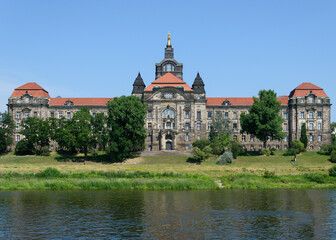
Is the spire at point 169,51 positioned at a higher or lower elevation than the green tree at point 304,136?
higher

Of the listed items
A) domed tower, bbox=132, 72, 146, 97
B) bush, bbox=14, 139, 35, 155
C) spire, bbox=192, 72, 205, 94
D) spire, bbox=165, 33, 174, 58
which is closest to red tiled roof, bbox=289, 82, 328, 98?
spire, bbox=192, 72, 205, 94

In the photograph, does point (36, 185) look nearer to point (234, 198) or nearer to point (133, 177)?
point (133, 177)

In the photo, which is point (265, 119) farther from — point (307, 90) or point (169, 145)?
point (169, 145)

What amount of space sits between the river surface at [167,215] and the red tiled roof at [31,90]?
6259 cm

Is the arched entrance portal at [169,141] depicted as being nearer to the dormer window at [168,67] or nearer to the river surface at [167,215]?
the dormer window at [168,67]

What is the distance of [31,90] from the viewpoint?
340 feet

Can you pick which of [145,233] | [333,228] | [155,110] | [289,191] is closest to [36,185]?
[145,233]

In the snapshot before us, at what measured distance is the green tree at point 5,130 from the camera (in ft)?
297

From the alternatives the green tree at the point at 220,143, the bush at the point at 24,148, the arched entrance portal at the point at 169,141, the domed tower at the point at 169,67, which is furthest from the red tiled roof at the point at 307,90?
the bush at the point at 24,148

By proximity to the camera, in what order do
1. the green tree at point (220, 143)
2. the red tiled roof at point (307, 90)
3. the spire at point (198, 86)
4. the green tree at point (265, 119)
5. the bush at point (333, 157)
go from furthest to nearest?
the red tiled roof at point (307, 90)
the spire at point (198, 86)
the green tree at point (265, 119)
the green tree at point (220, 143)
the bush at point (333, 157)

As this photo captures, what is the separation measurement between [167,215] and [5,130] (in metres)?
68.4

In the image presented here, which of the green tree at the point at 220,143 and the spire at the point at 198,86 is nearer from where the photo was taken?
the green tree at the point at 220,143

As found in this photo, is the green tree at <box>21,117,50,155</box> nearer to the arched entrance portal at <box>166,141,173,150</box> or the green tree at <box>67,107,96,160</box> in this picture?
the green tree at <box>67,107,96,160</box>

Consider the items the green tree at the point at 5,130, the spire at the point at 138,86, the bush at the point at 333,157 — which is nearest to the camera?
the bush at the point at 333,157
